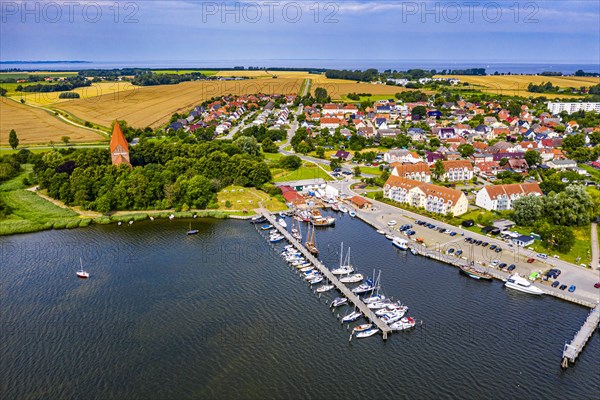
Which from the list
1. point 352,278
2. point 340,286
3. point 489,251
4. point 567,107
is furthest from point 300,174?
point 567,107

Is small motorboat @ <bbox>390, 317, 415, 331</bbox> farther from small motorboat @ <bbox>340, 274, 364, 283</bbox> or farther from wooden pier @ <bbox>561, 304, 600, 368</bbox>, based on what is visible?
wooden pier @ <bbox>561, 304, 600, 368</bbox>

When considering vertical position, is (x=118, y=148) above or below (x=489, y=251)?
above

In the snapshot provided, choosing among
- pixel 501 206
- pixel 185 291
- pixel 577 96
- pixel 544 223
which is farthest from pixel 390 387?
pixel 577 96

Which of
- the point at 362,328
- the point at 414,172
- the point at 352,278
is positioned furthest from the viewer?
the point at 414,172

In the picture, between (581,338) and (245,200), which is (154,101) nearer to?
(245,200)

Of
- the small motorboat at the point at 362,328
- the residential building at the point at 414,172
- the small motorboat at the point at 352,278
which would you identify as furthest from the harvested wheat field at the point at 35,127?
the small motorboat at the point at 362,328
